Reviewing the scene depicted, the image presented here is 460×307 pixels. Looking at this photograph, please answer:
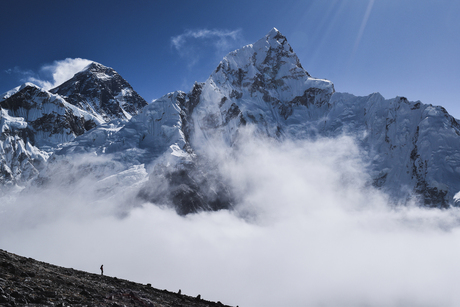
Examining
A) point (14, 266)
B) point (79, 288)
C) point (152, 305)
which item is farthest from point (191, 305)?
point (14, 266)

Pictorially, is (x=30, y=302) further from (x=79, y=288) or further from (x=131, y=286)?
(x=131, y=286)

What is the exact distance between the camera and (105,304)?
2280 centimetres

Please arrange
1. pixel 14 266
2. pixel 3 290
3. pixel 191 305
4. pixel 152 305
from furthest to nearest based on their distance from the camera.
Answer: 1. pixel 191 305
2. pixel 152 305
3. pixel 14 266
4. pixel 3 290

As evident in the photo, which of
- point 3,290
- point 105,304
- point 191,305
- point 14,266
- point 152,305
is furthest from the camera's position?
point 191,305

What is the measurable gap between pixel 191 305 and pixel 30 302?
19.1 metres

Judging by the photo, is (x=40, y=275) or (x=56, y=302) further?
(x=40, y=275)

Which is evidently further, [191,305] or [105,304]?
[191,305]

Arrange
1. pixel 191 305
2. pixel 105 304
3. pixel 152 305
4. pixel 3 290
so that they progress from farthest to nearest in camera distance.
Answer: pixel 191 305 < pixel 152 305 < pixel 105 304 < pixel 3 290

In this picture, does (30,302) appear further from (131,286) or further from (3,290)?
(131,286)

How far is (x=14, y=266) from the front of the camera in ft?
84.2

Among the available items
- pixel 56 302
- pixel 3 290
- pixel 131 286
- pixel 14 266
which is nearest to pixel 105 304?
pixel 56 302

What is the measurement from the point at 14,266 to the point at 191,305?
60.6ft

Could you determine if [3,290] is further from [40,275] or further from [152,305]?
[152,305]

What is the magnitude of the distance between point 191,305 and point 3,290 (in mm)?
20276
